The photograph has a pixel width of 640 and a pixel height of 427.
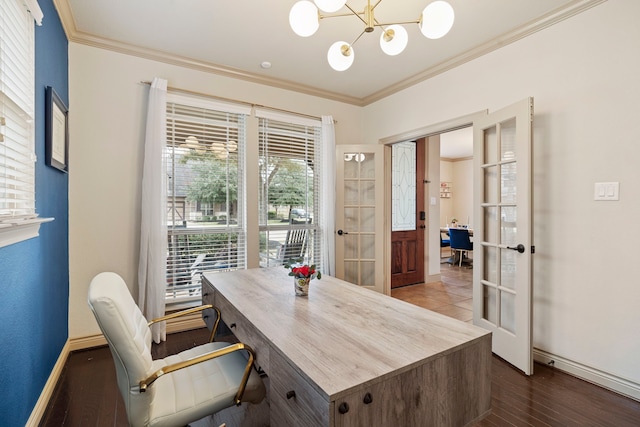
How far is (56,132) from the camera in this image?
2139 millimetres

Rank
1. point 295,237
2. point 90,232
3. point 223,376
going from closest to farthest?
point 223,376 → point 90,232 → point 295,237

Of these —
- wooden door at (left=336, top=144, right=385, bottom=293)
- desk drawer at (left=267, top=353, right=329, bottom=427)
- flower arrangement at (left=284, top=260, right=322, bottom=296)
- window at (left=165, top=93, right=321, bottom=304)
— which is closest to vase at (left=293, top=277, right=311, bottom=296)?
flower arrangement at (left=284, top=260, right=322, bottom=296)

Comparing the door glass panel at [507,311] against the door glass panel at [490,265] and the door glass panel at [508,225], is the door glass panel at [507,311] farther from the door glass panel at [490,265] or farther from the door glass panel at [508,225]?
the door glass panel at [508,225]

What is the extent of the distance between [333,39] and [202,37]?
1151 mm

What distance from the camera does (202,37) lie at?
269cm

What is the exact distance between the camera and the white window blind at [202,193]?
3.02m

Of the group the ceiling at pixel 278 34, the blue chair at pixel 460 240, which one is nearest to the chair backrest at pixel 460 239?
the blue chair at pixel 460 240

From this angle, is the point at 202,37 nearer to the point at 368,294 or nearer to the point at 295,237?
the point at 295,237

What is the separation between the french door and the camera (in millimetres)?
2258

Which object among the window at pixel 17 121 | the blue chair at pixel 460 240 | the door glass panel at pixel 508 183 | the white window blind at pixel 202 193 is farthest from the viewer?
the blue chair at pixel 460 240

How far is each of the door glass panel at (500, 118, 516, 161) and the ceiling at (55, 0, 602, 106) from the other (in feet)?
2.43

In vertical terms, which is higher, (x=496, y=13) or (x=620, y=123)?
Answer: (x=496, y=13)

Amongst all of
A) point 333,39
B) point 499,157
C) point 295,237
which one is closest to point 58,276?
point 295,237

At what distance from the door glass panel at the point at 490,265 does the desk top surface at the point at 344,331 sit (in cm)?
146
